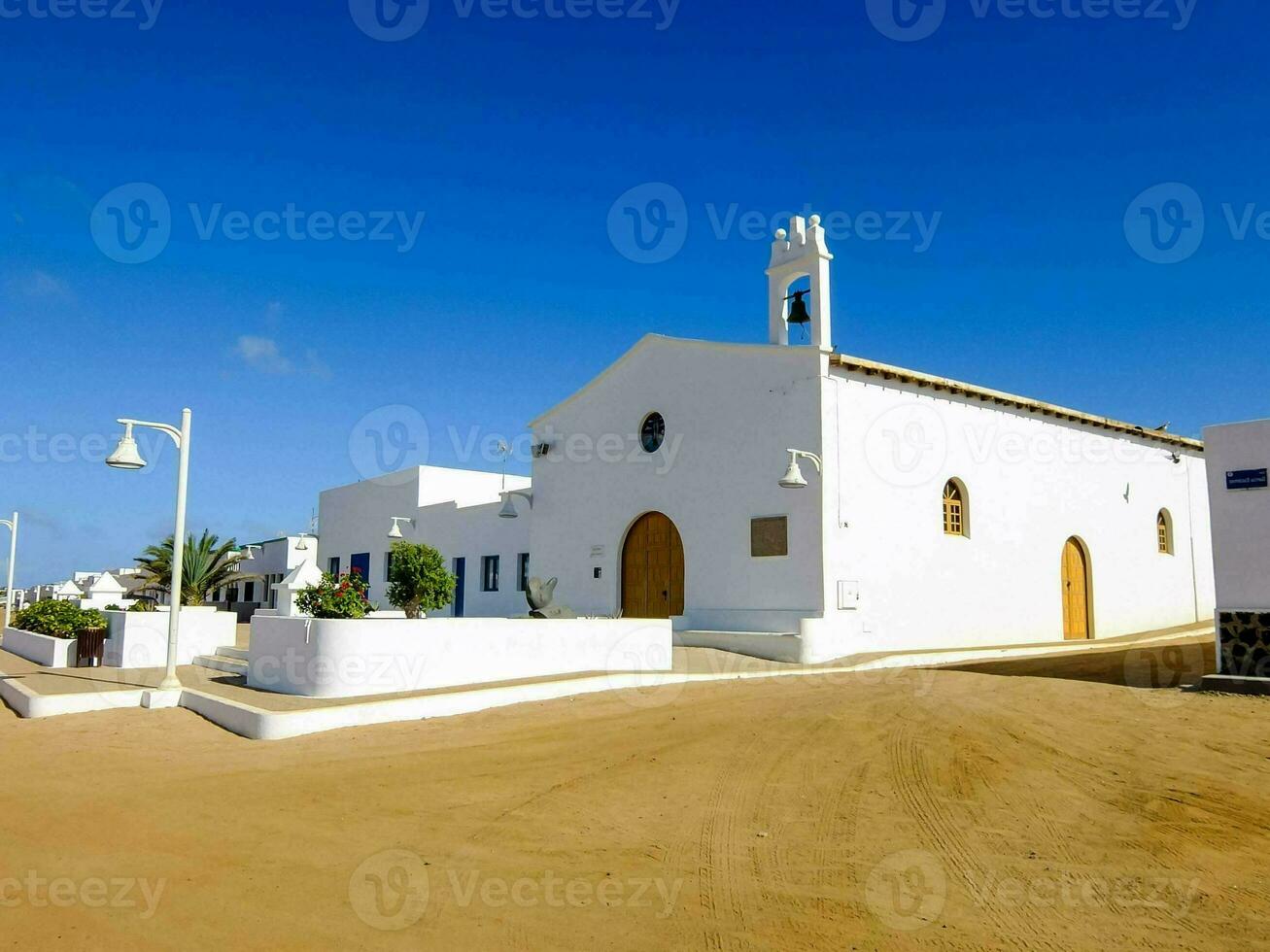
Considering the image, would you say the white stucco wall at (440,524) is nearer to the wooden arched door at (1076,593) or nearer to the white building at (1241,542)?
the wooden arched door at (1076,593)

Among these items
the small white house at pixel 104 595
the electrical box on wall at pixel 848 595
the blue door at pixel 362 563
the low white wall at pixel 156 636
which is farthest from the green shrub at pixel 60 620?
the electrical box on wall at pixel 848 595

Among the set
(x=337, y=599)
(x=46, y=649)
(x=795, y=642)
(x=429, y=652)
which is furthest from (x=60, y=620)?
(x=795, y=642)

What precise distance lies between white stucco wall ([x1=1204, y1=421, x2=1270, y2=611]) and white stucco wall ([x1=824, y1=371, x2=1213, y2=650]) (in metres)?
6.22

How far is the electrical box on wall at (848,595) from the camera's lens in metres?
16.9

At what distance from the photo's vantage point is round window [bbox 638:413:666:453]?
2042 cm

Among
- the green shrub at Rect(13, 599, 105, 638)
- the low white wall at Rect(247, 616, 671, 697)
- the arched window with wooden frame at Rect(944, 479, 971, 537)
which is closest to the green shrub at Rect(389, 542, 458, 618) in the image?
the low white wall at Rect(247, 616, 671, 697)

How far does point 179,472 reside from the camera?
12961mm

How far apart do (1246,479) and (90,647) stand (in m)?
19.3

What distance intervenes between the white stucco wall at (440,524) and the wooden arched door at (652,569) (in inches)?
142

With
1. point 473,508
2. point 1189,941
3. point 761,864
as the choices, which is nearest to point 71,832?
point 761,864

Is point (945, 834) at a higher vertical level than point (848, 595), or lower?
lower

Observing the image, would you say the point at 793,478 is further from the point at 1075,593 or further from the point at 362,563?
the point at 362,563

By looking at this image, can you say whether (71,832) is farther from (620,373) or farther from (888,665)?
(620,373)

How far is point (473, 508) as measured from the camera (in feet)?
89.0
